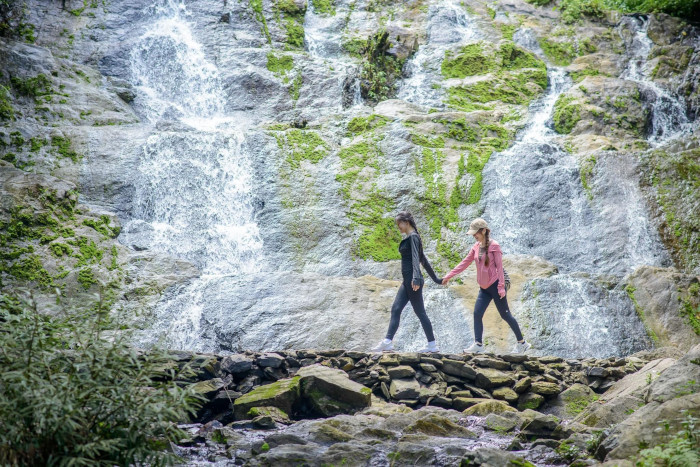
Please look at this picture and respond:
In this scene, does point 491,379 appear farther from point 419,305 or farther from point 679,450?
point 679,450

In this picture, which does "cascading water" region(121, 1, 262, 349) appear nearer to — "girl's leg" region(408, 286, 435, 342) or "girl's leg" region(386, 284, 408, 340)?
"girl's leg" region(386, 284, 408, 340)

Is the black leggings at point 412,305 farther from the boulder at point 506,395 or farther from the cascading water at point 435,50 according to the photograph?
A: the cascading water at point 435,50

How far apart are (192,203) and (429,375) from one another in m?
8.71

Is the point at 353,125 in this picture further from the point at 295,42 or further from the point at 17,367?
the point at 17,367

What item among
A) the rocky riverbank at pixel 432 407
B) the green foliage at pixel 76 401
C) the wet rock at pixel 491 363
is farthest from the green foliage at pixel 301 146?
the green foliage at pixel 76 401

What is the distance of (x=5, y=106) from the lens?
605 inches

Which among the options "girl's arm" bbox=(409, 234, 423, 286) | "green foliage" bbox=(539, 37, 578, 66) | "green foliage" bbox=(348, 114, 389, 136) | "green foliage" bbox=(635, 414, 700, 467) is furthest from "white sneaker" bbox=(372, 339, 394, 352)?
"green foliage" bbox=(539, 37, 578, 66)

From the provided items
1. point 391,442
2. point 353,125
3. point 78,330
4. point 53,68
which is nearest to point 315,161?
point 353,125

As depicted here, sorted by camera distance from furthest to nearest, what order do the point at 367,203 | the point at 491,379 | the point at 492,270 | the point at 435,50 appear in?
the point at 435,50 < the point at 367,203 < the point at 492,270 < the point at 491,379

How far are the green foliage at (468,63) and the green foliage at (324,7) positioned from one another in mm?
5939

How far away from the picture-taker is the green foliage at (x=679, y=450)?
4305 mm

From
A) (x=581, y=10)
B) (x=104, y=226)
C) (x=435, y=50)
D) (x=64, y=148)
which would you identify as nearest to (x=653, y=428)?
Result: (x=104, y=226)

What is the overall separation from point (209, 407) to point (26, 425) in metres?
3.85

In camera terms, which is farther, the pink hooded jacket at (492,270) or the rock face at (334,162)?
the rock face at (334,162)
